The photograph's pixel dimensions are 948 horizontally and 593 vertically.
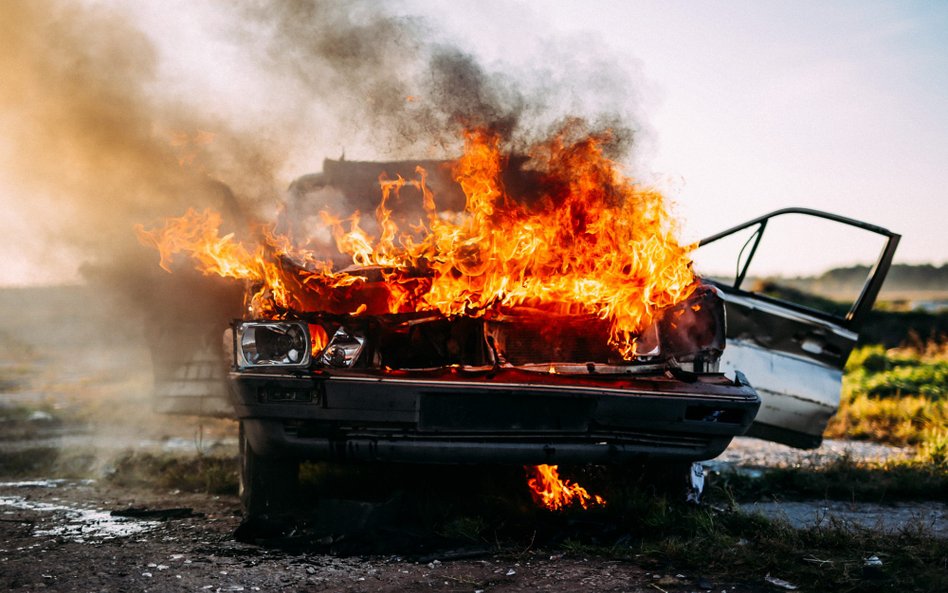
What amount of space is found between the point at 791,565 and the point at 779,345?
100 inches

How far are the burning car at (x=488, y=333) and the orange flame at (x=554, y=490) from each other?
6 cm

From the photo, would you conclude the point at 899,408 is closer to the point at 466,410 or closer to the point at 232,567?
the point at 466,410

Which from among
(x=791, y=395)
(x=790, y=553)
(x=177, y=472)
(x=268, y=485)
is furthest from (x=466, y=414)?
(x=177, y=472)

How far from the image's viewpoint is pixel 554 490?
14.5 ft

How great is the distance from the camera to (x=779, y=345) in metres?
5.50

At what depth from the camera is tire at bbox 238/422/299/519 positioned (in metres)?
4.10

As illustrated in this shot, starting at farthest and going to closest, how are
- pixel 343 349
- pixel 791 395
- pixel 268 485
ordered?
1. pixel 791 395
2. pixel 268 485
3. pixel 343 349

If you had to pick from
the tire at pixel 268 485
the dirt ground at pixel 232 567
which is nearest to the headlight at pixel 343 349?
the tire at pixel 268 485

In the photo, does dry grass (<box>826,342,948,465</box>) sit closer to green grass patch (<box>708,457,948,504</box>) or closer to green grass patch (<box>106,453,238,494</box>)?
green grass patch (<box>708,457,948,504</box>)

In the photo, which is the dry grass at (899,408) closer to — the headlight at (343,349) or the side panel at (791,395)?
the side panel at (791,395)

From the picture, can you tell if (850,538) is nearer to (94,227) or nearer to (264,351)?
(264,351)

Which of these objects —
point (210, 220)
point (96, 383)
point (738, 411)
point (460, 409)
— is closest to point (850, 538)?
point (738, 411)

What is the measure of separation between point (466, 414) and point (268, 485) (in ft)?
4.47

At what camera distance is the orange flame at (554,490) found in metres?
4.27
